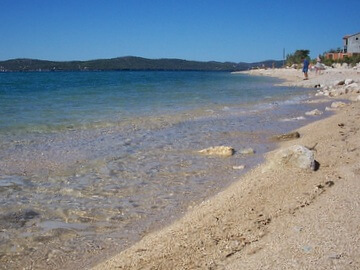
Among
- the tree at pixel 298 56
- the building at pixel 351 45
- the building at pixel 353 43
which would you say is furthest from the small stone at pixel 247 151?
the tree at pixel 298 56

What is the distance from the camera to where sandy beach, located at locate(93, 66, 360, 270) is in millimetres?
2793

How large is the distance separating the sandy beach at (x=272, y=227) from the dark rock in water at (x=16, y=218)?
1444 mm

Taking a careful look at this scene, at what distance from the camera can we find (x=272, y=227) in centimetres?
346

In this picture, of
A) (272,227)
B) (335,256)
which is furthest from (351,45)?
(335,256)

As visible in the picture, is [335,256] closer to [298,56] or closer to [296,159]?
[296,159]

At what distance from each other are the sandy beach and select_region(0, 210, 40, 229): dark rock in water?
1444mm

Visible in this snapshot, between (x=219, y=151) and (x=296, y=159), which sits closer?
(x=296, y=159)

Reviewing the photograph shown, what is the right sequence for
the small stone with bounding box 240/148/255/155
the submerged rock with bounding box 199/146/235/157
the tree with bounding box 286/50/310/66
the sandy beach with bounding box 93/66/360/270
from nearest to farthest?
the sandy beach with bounding box 93/66/360/270, the submerged rock with bounding box 199/146/235/157, the small stone with bounding box 240/148/255/155, the tree with bounding box 286/50/310/66

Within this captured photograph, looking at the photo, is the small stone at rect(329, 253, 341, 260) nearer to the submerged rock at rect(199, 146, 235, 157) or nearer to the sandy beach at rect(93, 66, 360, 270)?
the sandy beach at rect(93, 66, 360, 270)

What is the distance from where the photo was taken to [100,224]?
4211 millimetres

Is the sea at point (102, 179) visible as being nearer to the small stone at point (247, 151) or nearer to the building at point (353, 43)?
the small stone at point (247, 151)

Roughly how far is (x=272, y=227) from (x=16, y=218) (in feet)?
9.68

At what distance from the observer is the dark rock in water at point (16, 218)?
418 centimetres

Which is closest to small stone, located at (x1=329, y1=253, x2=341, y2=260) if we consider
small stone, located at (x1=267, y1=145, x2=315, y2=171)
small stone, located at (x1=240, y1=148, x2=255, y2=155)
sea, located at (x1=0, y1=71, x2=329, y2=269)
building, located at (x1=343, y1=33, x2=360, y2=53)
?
sea, located at (x1=0, y1=71, x2=329, y2=269)
